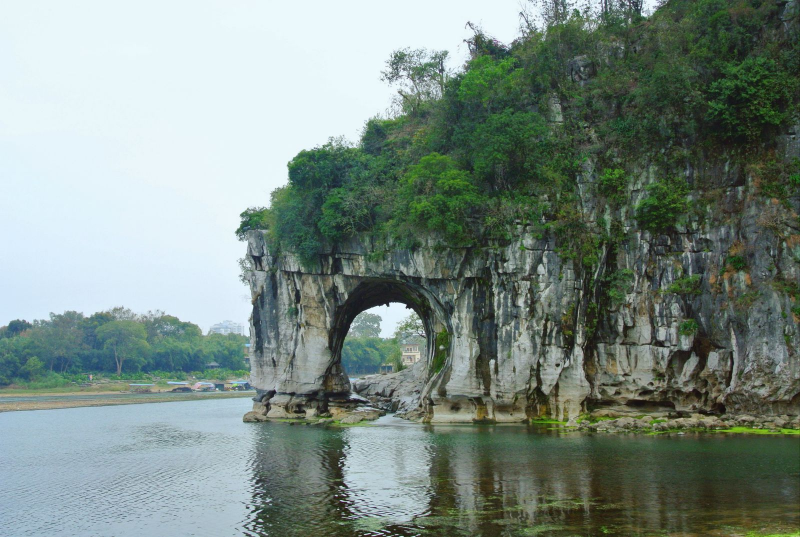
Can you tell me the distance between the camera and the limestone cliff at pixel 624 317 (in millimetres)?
23766

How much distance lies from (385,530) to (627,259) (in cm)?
1818

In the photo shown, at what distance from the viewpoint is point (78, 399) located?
53406mm

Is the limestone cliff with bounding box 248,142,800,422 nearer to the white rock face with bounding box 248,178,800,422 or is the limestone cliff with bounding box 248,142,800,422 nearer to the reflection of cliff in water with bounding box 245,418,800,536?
the white rock face with bounding box 248,178,800,422

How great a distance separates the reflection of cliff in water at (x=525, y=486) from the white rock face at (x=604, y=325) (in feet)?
14.3

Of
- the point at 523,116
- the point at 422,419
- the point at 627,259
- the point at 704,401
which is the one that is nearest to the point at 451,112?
the point at 523,116

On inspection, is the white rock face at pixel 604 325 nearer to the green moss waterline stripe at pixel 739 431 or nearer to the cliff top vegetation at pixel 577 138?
the cliff top vegetation at pixel 577 138

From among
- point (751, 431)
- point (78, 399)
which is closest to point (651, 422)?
point (751, 431)

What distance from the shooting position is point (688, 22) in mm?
27312

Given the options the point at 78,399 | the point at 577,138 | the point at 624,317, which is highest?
the point at 577,138

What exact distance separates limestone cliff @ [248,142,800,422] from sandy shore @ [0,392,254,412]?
29.6 m

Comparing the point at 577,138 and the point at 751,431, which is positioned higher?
the point at 577,138

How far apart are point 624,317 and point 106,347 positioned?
56.6 m

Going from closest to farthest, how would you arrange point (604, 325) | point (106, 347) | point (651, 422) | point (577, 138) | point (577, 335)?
point (651, 422) < point (577, 335) < point (604, 325) < point (577, 138) < point (106, 347)

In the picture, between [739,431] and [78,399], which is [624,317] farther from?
[78,399]
